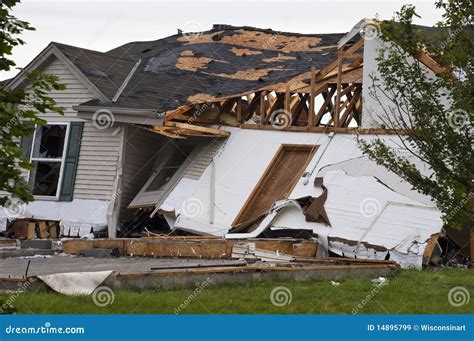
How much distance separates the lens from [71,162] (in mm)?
20422

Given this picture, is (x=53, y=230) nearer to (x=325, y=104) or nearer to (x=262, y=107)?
(x=262, y=107)

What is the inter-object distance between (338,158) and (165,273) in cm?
763

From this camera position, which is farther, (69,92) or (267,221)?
(69,92)

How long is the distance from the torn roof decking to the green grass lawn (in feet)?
28.3

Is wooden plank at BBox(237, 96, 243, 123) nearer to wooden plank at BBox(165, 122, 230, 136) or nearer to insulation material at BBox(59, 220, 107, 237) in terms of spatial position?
wooden plank at BBox(165, 122, 230, 136)

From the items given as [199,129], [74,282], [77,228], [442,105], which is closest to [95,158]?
[77,228]

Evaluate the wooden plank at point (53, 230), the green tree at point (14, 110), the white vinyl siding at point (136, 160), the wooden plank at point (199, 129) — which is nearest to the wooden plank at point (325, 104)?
the wooden plank at point (199, 129)

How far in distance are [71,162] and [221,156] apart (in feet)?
12.0

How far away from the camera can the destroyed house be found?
55.5ft

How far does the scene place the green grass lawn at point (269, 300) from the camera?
939 cm

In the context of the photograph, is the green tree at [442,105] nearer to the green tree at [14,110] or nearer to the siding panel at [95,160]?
the green tree at [14,110]

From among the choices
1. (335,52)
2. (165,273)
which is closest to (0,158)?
(165,273)

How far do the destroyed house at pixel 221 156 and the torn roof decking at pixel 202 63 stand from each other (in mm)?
79

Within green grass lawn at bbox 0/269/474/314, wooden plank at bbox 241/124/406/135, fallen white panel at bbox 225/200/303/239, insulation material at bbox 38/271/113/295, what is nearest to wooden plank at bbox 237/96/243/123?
wooden plank at bbox 241/124/406/135
